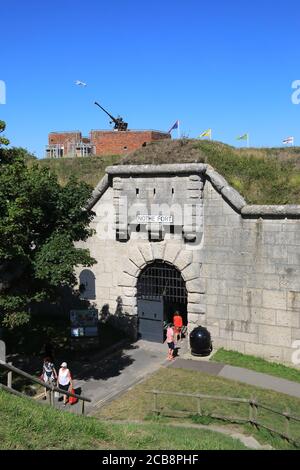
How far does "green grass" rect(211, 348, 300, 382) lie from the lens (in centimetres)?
→ 1442

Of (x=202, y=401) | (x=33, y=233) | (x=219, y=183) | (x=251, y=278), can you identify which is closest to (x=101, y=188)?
(x=219, y=183)

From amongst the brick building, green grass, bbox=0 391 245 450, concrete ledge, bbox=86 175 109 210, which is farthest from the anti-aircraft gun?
green grass, bbox=0 391 245 450

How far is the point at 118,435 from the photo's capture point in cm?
792

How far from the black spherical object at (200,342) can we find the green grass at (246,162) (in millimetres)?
4361

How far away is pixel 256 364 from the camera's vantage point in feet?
49.2

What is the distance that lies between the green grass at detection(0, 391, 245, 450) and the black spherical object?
6.95 metres

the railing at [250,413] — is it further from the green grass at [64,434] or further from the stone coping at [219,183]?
the stone coping at [219,183]

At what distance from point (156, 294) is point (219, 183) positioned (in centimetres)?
472

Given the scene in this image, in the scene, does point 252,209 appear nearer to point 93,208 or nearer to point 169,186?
point 169,186

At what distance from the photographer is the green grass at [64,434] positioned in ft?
23.1

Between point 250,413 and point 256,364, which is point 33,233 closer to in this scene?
point 250,413

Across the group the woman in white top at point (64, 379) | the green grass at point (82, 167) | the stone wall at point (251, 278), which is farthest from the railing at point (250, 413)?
the green grass at point (82, 167)

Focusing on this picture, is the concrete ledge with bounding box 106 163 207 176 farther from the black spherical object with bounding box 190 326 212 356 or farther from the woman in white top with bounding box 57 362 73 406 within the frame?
the woman in white top with bounding box 57 362 73 406

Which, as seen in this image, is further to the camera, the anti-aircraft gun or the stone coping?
the anti-aircraft gun
